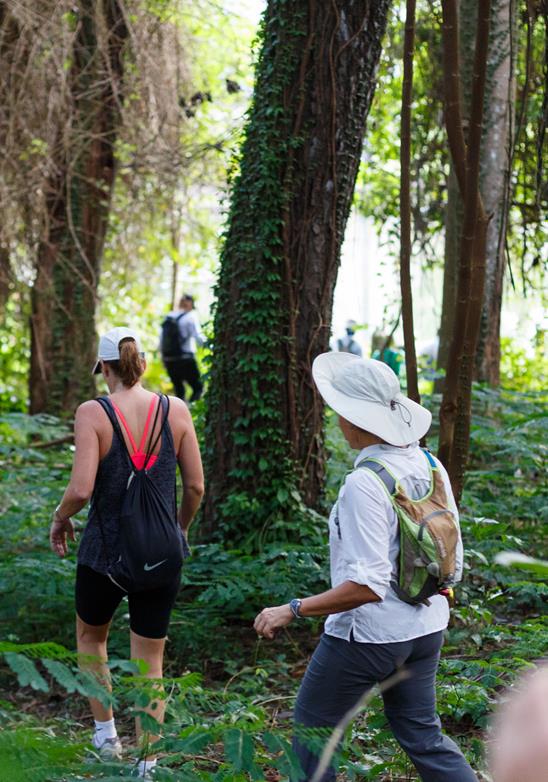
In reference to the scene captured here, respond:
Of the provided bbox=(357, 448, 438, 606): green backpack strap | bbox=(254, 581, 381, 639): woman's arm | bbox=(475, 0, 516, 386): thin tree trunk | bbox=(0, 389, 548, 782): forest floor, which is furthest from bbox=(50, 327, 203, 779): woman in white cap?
bbox=(475, 0, 516, 386): thin tree trunk

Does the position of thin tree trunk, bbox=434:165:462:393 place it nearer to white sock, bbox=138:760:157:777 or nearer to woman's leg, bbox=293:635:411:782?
white sock, bbox=138:760:157:777

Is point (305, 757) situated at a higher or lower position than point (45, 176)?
lower

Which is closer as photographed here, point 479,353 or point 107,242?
point 479,353

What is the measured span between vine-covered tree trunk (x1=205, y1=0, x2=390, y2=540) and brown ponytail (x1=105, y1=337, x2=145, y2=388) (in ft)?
7.05

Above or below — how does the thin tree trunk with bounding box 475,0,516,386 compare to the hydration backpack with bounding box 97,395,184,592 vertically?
above

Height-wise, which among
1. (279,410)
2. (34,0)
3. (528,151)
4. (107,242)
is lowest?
(279,410)

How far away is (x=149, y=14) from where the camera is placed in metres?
12.8

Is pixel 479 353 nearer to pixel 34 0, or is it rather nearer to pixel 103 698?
pixel 34 0

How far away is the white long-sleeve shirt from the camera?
3.30m

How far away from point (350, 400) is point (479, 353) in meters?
8.40

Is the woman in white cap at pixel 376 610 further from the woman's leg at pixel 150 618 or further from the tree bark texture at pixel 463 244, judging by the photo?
the tree bark texture at pixel 463 244

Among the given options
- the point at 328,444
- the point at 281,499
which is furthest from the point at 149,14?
the point at 281,499

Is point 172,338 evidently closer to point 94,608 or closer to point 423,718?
point 94,608

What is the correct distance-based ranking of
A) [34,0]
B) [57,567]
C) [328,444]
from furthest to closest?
[34,0] → [328,444] → [57,567]
